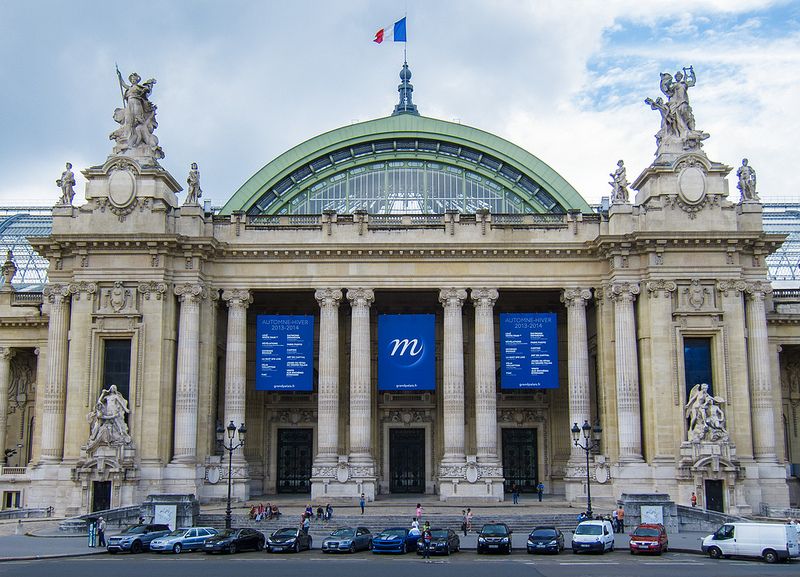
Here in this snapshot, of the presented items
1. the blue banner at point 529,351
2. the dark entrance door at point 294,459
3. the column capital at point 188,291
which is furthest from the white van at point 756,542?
the column capital at point 188,291

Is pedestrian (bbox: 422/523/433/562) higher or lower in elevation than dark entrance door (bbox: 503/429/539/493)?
lower

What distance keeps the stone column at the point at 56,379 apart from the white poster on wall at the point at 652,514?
30.9 m

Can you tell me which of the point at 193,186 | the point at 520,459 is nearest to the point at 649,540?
the point at 520,459

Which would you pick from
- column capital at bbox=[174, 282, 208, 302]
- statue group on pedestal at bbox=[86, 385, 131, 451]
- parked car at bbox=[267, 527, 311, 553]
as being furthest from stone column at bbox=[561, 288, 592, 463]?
statue group on pedestal at bbox=[86, 385, 131, 451]

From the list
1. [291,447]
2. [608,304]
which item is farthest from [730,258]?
[291,447]

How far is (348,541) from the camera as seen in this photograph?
117 ft

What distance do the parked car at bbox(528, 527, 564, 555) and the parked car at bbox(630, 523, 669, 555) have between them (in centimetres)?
288

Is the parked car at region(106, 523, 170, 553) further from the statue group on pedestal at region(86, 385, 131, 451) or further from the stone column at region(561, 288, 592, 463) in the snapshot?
the stone column at region(561, 288, 592, 463)

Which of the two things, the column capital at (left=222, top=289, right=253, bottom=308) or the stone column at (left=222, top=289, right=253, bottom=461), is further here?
the column capital at (left=222, top=289, right=253, bottom=308)

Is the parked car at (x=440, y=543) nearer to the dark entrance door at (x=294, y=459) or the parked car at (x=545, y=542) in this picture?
the parked car at (x=545, y=542)

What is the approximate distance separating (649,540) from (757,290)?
2170 centimetres

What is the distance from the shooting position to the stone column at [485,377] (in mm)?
51375

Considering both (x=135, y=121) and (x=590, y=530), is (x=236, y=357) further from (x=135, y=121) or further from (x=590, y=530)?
(x=590, y=530)

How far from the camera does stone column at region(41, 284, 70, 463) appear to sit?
49.7 meters
